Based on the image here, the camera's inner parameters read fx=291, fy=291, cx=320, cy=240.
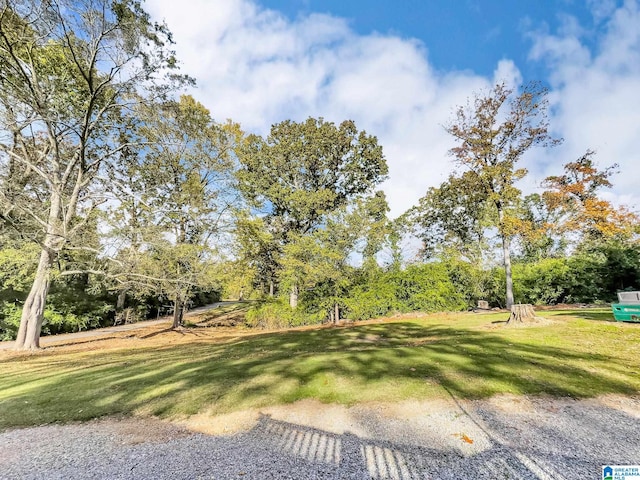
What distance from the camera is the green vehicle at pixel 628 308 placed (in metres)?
7.72

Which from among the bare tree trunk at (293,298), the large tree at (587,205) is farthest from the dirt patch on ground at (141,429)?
the large tree at (587,205)

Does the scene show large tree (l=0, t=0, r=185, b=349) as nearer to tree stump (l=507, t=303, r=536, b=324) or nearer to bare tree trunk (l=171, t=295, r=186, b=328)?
bare tree trunk (l=171, t=295, r=186, b=328)

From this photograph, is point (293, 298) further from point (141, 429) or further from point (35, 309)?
point (141, 429)

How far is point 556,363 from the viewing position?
5.18m

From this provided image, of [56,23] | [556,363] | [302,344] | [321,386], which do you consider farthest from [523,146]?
[56,23]

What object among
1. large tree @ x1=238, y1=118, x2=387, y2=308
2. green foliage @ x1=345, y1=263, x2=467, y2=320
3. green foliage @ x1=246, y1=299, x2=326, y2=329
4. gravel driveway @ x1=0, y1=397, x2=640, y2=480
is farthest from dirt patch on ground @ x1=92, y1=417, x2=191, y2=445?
large tree @ x1=238, y1=118, x2=387, y2=308

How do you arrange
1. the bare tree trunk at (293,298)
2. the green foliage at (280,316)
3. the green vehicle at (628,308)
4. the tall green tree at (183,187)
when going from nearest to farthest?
the green vehicle at (628,308)
the tall green tree at (183,187)
the green foliage at (280,316)
the bare tree trunk at (293,298)

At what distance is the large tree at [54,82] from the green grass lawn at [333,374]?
4.42 meters

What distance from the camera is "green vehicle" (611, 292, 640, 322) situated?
7.72 metres

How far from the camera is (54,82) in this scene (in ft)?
33.8

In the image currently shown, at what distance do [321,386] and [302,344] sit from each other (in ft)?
14.0

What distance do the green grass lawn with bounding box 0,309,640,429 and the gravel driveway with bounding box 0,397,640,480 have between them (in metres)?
0.38

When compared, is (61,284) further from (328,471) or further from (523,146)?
(523,146)

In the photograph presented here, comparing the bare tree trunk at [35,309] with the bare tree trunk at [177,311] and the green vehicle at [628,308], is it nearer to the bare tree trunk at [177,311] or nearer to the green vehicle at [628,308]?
the bare tree trunk at [177,311]
